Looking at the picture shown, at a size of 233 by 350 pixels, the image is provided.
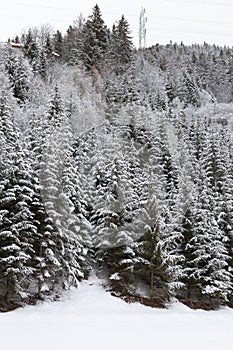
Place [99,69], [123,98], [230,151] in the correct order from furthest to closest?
[99,69] < [123,98] < [230,151]

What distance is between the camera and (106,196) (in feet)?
71.2

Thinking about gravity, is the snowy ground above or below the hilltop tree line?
below

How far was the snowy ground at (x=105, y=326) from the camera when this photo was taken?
13.5 meters

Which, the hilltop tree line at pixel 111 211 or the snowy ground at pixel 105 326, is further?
the hilltop tree line at pixel 111 211

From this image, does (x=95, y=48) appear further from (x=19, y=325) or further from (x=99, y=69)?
(x=19, y=325)

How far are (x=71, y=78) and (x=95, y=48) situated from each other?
9.64 m

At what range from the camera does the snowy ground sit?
530 inches

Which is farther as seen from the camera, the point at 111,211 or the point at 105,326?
the point at 111,211

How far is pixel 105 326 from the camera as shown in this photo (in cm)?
1596

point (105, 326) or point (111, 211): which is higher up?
point (111, 211)

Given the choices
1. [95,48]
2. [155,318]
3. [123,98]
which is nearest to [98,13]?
[95,48]

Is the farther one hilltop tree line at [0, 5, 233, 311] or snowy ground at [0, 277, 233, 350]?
hilltop tree line at [0, 5, 233, 311]

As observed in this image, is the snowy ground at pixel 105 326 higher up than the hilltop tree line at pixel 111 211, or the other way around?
the hilltop tree line at pixel 111 211

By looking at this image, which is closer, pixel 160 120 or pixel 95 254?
pixel 95 254
